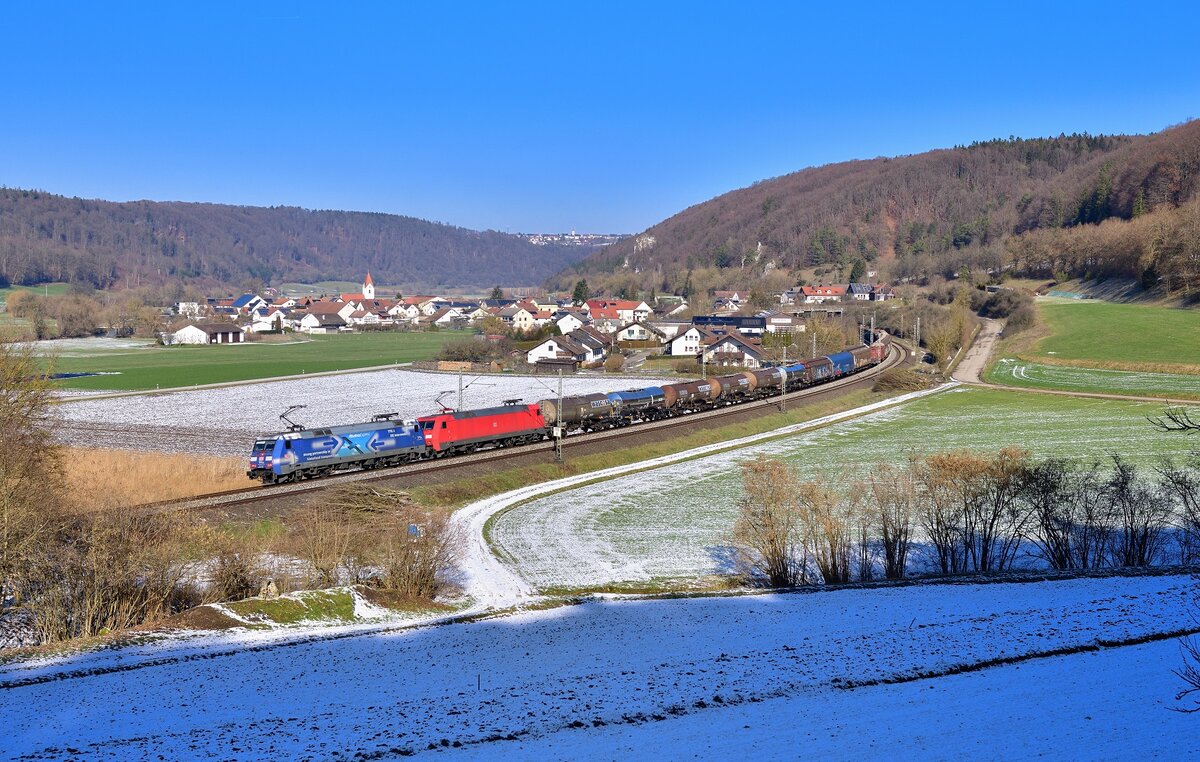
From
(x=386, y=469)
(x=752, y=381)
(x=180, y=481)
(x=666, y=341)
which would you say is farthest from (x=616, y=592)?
(x=666, y=341)

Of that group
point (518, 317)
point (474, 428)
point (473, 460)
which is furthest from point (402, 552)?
point (518, 317)

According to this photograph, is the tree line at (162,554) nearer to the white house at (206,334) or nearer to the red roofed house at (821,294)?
the white house at (206,334)

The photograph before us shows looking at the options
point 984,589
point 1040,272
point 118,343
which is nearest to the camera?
point 984,589

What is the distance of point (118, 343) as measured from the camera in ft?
472

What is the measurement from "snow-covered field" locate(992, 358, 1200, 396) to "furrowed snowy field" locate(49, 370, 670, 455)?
3450 cm

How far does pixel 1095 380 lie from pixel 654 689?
2912 inches

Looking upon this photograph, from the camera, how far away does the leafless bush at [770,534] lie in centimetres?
3128

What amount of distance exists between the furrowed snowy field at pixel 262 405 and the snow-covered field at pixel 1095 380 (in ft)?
113

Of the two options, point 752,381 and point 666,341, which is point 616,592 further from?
point 666,341

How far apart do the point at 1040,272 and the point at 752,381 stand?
11692 centimetres

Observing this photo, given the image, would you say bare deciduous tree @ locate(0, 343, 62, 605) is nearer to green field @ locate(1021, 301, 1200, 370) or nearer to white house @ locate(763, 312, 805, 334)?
green field @ locate(1021, 301, 1200, 370)

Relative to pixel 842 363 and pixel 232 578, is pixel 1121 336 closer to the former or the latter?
pixel 842 363

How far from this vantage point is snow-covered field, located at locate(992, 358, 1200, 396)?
72438mm

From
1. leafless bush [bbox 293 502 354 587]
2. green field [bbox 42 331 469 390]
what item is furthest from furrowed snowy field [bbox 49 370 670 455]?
leafless bush [bbox 293 502 354 587]
